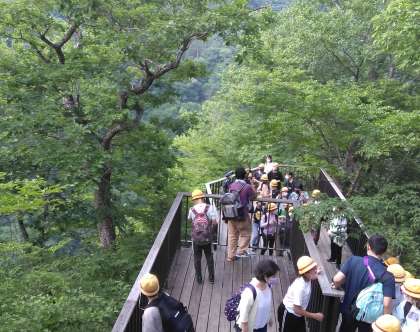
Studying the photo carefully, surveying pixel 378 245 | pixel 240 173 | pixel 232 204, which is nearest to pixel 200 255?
pixel 232 204

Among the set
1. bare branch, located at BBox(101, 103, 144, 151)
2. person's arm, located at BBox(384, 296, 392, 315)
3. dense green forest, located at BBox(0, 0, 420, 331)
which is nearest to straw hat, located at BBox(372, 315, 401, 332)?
person's arm, located at BBox(384, 296, 392, 315)

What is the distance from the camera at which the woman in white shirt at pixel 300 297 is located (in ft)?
13.0

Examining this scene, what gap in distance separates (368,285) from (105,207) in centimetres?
862

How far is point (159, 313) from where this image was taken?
355 cm

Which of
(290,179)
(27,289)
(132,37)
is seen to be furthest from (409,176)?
(27,289)

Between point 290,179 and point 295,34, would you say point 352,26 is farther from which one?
point 290,179

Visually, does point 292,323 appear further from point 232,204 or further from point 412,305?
point 232,204

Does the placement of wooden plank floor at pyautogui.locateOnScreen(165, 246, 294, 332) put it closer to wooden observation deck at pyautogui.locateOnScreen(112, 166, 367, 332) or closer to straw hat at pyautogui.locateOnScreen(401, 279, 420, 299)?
wooden observation deck at pyautogui.locateOnScreen(112, 166, 367, 332)

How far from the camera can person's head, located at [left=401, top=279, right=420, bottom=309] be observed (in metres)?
3.63

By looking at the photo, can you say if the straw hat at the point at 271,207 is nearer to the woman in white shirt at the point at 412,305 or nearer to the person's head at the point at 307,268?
the person's head at the point at 307,268

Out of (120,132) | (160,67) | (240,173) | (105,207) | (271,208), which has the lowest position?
(105,207)

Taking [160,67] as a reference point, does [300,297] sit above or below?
below

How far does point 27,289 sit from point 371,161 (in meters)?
8.33

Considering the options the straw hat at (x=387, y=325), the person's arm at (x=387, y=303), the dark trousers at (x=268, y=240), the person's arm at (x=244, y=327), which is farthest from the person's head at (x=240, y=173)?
the straw hat at (x=387, y=325)
